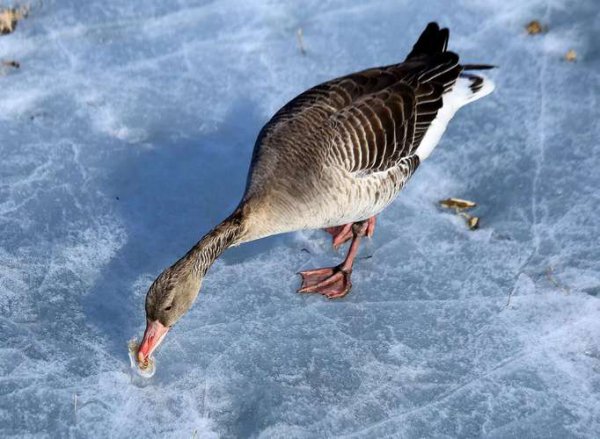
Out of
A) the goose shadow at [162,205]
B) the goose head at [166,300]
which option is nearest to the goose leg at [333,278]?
the goose shadow at [162,205]

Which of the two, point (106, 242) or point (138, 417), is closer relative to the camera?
point (138, 417)

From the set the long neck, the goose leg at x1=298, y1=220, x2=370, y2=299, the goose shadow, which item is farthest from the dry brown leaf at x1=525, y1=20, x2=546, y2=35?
the long neck

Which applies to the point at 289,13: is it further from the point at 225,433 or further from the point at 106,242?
the point at 225,433

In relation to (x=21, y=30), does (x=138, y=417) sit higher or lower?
lower

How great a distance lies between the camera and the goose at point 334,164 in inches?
146

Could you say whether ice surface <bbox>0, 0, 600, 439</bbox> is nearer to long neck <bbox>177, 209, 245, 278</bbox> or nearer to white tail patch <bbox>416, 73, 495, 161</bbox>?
white tail patch <bbox>416, 73, 495, 161</bbox>

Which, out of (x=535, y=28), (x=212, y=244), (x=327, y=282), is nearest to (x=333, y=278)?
(x=327, y=282)

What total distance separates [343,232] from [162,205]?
1048 mm

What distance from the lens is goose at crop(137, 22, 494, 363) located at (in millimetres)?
3705

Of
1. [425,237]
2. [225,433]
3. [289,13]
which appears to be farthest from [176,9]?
[225,433]

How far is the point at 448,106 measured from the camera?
4.78m

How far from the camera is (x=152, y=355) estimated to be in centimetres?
396

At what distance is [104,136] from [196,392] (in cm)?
207

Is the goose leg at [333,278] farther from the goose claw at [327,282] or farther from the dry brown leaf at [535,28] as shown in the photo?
the dry brown leaf at [535,28]
